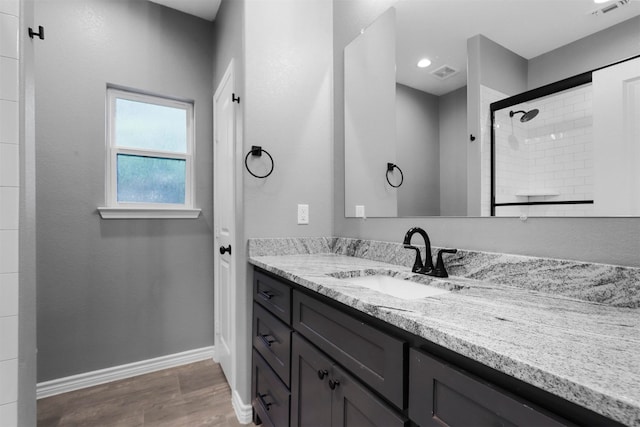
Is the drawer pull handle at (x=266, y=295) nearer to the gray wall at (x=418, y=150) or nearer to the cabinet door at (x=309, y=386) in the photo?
the cabinet door at (x=309, y=386)

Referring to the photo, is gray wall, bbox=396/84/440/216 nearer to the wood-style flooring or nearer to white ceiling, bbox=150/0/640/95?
white ceiling, bbox=150/0/640/95

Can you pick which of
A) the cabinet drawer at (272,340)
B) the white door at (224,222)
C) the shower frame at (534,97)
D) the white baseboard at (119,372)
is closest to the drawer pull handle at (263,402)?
the cabinet drawer at (272,340)

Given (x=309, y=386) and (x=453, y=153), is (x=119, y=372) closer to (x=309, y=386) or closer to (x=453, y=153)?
(x=309, y=386)

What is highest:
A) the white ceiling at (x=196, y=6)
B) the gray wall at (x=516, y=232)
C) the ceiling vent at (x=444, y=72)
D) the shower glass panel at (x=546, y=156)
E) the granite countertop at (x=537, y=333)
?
the white ceiling at (x=196, y=6)

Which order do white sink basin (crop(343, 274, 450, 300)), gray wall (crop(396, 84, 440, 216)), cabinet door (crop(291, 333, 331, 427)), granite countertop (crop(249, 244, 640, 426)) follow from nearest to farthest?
granite countertop (crop(249, 244, 640, 426)) < cabinet door (crop(291, 333, 331, 427)) < white sink basin (crop(343, 274, 450, 300)) < gray wall (crop(396, 84, 440, 216))

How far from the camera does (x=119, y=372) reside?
2.18 metres

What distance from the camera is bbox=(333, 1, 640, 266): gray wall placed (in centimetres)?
83

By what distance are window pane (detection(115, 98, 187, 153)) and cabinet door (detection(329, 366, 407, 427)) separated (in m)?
2.27

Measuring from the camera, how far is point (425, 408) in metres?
0.63

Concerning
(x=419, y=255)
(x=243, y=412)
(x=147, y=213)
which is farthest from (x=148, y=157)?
(x=419, y=255)

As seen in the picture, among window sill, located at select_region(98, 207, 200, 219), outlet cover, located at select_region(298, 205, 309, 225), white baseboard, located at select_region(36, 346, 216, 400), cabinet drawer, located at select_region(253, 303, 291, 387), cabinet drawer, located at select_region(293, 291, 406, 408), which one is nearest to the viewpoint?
cabinet drawer, located at select_region(293, 291, 406, 408)

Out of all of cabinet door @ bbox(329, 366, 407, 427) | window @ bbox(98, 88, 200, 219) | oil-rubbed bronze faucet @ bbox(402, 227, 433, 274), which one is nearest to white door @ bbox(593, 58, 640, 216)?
oil-rubbed bronze faucet @ bbox(402, 227, 433, 274)

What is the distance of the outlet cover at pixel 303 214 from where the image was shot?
1876mm

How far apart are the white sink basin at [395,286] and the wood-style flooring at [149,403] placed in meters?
1.21
